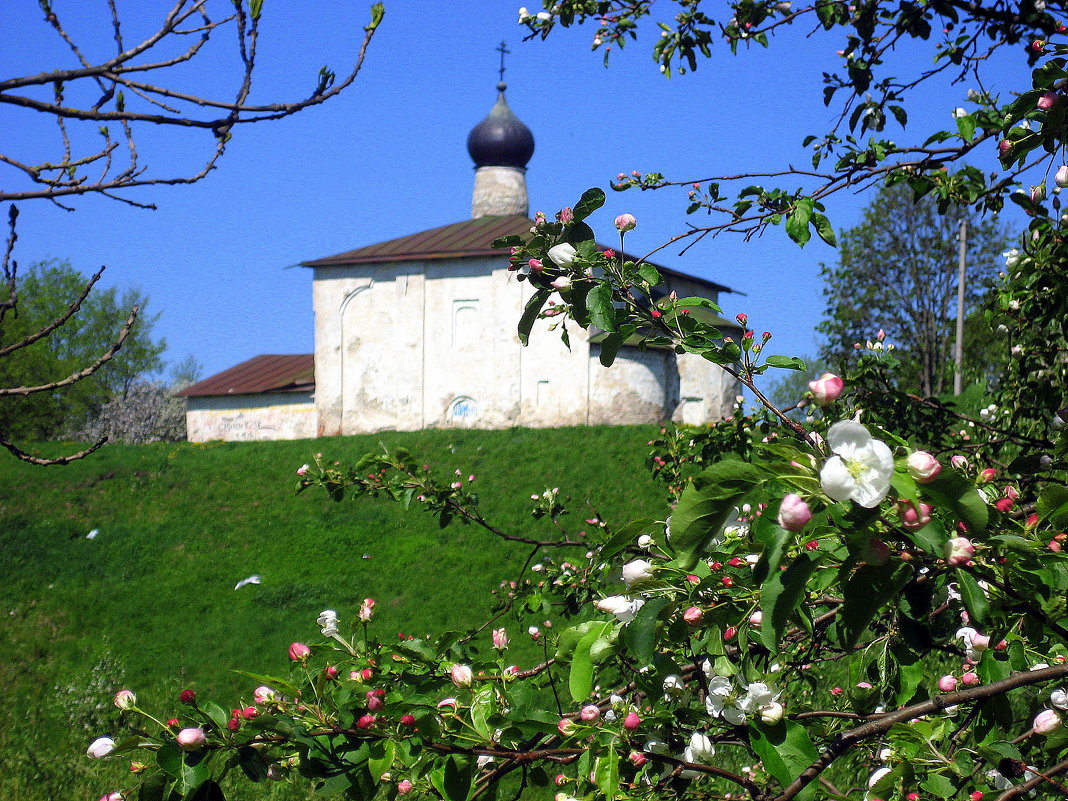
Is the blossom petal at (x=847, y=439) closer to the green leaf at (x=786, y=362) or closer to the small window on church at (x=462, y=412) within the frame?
the green leaf at (x=786, y=362)

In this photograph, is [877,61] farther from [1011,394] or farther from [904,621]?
[904,621]

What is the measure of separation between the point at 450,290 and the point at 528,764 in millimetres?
21291

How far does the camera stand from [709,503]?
3.51ft

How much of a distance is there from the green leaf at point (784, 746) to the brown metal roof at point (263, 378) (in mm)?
23310

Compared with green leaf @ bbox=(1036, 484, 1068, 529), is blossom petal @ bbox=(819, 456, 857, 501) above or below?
above

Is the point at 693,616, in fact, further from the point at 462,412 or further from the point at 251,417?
the point at 251,417

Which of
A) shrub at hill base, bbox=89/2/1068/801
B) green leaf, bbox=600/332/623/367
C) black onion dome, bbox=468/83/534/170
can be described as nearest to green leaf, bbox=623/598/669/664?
shrub at hill base, bbox=89/2/1068/801

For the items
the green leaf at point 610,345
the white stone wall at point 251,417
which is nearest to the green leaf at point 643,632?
the green leaf at point 610,345

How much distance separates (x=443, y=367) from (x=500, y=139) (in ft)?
24.4

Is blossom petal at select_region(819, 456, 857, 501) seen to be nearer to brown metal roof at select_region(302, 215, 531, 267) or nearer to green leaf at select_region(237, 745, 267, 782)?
green leaf at select_region(237, 745, 267, 782)

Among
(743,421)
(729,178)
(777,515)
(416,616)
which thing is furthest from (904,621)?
(416,616)

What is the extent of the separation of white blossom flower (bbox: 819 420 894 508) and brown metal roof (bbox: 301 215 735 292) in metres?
20.9

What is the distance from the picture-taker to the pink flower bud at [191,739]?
60.1 inches

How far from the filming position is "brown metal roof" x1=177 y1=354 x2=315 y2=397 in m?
24.5
